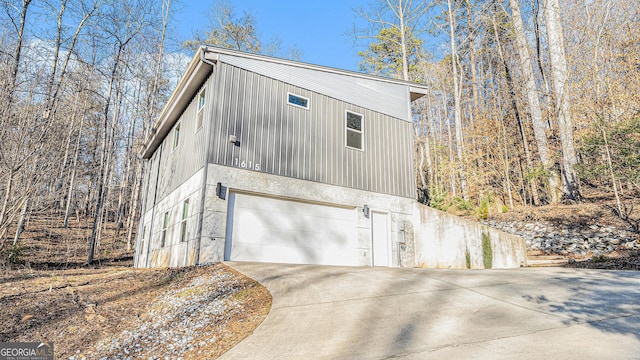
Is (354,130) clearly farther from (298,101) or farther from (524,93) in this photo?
(524,93)

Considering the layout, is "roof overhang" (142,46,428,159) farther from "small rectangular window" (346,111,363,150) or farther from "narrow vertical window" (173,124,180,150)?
"small rectangular window" (346,111,363,150)

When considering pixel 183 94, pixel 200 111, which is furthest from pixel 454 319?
pixel 183 94

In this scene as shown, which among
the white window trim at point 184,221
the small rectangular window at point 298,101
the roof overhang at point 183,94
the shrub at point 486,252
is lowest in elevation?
the shrub at point 486,252

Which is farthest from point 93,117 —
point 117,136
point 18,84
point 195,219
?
point 195,219

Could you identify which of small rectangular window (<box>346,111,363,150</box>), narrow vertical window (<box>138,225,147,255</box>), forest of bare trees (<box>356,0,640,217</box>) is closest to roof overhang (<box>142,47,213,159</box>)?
narrow vertical window (<box>138,225,147,255</box>)

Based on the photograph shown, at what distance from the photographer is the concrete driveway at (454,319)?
278 centimetres

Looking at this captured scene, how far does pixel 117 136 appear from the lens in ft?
67.7

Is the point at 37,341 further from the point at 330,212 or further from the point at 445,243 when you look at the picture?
the point at 445,243

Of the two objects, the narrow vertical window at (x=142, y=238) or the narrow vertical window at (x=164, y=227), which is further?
the narrow vertical window at (x=142, y=238)

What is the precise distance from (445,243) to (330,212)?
376 centimetres

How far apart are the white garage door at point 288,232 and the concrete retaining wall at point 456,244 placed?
2360 millimetres

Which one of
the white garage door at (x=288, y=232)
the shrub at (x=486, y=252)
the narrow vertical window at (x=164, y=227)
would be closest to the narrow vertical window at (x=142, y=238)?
the narrow vertical window at (x=164, y=227)

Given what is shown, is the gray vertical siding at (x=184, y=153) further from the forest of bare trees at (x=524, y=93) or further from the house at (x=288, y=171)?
the forest of bare trees at (x=524, y=93)

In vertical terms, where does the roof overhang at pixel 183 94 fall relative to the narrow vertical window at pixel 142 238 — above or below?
above
